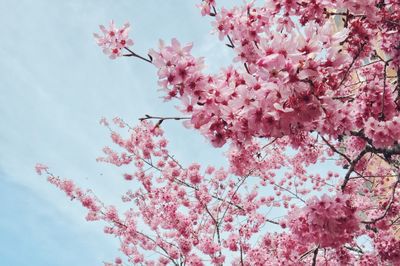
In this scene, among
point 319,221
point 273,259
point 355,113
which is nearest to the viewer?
point 319,221

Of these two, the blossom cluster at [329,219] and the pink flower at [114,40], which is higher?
the pink flower at [114,40]

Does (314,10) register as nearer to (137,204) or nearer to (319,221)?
(319,221)

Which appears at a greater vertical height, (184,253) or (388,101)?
(184,253)

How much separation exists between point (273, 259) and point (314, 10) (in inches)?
188

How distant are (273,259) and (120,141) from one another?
24.4 ft

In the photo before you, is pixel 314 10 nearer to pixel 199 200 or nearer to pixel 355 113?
pixel 355 113

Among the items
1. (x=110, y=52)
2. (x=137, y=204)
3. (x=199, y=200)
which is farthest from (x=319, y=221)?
(x=137, y=204)

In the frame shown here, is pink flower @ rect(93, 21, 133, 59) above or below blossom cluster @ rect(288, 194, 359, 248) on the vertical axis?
above

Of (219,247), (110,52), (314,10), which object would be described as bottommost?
(110,52)

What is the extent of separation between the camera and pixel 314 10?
3705 mm

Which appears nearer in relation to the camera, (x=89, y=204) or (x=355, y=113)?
(x=355, y=113)

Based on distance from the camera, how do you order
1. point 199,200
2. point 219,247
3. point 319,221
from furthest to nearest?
point 199,200 → point 219,247 → point 319,221

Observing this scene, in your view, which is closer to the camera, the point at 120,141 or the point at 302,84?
the point at 302,84

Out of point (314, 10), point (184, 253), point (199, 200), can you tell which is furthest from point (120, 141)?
point (314, 10)
